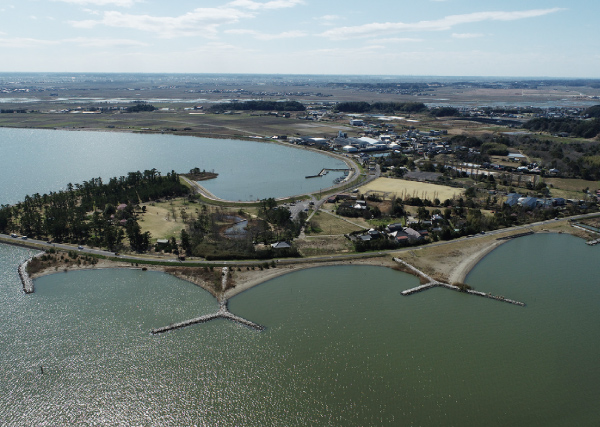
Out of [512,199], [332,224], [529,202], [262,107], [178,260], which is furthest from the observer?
[262,107]

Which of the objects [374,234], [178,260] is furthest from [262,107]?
[178,260]

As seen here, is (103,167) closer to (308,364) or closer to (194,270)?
(194,270)

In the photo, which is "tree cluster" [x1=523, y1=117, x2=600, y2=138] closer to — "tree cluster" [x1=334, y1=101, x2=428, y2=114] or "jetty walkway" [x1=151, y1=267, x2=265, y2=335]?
"tree cluster" [x1=334, y1=101, x2=428, y2=114]

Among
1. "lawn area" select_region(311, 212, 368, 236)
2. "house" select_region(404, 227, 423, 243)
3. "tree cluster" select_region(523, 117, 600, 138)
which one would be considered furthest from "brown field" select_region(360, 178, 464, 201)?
"tree cluster" select_region(523, 117, 600, 138)

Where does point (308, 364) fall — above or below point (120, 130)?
below

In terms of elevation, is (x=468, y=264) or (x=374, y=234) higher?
(x=374, y=234)

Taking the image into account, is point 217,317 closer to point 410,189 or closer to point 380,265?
point 380,265

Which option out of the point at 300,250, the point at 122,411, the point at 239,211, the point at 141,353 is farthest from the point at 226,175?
the point at 122,411
